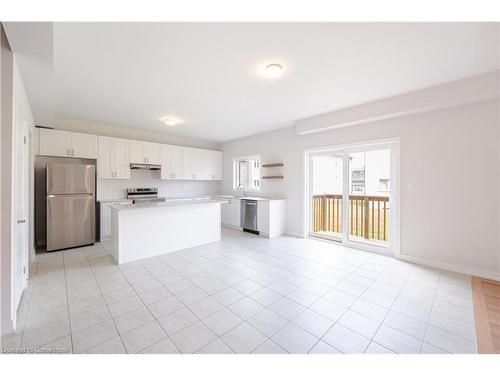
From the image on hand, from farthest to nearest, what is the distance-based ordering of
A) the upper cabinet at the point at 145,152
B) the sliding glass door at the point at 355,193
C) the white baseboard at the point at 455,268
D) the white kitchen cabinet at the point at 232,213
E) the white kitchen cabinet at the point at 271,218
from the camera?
the white kitchen cabinet at the point at 232,213 → the upper cabinet at the point at 145,152 → the white kitchen cabinet at the point at 271,218 → the sliding glass door at the point at 355,193 → the white baseboard at the point at 455,268

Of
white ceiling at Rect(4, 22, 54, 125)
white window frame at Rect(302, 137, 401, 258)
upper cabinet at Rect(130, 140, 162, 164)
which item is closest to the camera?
white ceiling at Rect(4, 22, 54, 125)

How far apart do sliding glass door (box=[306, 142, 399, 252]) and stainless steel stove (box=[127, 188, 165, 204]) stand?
4003mm

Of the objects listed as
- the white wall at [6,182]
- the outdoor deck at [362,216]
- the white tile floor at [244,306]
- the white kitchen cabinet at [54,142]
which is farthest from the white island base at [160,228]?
the outdoor deck at [362,216]

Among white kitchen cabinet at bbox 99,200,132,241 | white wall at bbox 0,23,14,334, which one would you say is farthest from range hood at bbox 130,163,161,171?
white wall at bbox 0,23,14,334

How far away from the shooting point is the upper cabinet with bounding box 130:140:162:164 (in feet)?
Result: 16.3

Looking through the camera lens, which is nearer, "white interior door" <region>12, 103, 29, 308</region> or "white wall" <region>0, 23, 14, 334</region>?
"white wall" <region>0, 23, 14, 334</region>

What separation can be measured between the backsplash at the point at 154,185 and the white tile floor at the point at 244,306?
1841mm

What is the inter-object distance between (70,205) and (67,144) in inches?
49.1

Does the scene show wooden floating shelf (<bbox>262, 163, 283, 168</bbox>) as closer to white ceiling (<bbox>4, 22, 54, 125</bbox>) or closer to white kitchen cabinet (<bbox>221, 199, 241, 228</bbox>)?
white kitchen cabinet (<bbox>221, 199, 241, 228</bbox>)

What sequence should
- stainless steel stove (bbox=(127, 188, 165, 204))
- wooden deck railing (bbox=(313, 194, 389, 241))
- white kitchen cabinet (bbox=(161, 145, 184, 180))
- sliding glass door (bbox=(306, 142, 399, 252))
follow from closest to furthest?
sliding glass door (bbox=(306, 142, 399, 252))
wooden deck railing (bbox=(313, 194, 389, 241))
stainless steel stove (bbox=(127, 188, 165, 204))
white kitchen cabinet (bbox=(161, 145, 184, 180))

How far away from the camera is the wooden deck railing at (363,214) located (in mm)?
3902

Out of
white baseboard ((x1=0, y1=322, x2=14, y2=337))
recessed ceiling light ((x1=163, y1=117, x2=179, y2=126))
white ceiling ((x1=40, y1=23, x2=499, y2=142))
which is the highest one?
recessed ceiling light ((x1=163, y1=117, x2=179, y2=126))

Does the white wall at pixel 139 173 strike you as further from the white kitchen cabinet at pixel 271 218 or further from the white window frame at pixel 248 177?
the white kitchen cabinet at pixel 271 218

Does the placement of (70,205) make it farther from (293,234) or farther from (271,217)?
(293,234)
